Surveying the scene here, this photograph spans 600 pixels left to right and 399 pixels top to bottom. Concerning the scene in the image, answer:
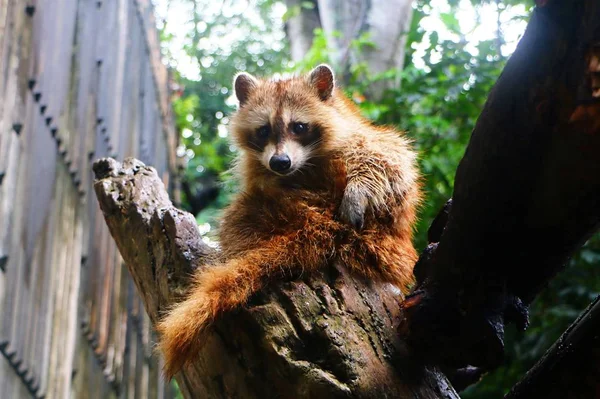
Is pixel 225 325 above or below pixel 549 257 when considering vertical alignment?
above

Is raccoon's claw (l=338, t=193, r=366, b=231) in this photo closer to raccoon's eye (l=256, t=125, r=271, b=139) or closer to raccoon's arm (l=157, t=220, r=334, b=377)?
raccoon's arm (l=157, t=220, r=334, b=377)

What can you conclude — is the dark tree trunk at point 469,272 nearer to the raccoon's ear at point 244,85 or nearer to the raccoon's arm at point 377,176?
the raccoon's arm at point 377,176

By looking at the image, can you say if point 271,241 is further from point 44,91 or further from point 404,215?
point 44,91

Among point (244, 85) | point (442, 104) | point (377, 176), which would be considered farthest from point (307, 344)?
point (442, 104)

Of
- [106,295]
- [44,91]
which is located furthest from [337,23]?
[44,91]

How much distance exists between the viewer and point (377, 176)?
3.06 meters

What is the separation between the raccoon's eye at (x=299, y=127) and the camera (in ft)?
13.0

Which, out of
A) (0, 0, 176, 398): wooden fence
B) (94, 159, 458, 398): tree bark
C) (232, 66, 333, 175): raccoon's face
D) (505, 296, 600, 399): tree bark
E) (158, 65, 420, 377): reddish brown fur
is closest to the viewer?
(505, 296, 600, 399): tree bark

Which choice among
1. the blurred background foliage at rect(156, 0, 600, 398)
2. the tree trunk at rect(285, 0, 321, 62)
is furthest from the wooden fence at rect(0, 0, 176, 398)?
the tree trunk at rect(285, 0, 321, 62)

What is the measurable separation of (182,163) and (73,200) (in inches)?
168

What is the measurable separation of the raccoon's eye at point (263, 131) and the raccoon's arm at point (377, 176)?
0.72 meters

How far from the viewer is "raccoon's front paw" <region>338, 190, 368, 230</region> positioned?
281cm

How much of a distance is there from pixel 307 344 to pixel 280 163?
1.36 metres

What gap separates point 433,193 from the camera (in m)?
5.92
